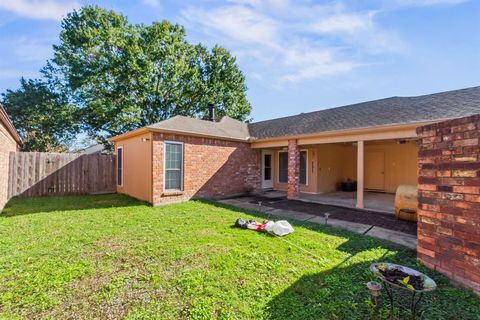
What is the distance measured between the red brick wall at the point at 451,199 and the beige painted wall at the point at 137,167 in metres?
7.42

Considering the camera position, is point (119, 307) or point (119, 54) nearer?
point (119, 307)

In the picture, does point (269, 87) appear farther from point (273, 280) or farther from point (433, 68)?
point (273, 280)

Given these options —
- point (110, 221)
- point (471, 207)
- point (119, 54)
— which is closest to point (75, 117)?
point (119, 54)

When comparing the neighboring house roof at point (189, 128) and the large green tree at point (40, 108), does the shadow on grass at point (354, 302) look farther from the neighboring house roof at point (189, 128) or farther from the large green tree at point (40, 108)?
the large green tree at point (40, 108)

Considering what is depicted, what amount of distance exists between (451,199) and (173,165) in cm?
753

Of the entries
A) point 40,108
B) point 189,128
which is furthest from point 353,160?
point 40,108

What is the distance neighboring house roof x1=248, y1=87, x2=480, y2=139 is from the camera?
666 cm

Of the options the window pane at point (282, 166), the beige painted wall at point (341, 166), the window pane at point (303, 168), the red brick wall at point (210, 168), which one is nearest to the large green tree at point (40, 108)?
the red brick wall at point (210, 168)

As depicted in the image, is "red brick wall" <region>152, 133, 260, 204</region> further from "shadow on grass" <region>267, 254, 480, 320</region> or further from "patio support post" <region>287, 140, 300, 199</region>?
"shadow on grass" <region>267, 254, 480, 320</region>

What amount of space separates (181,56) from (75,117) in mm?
9684

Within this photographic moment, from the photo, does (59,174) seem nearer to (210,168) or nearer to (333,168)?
(210,168)

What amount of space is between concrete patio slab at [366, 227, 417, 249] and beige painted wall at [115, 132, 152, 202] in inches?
269

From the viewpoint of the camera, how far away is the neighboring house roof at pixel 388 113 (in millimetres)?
6660

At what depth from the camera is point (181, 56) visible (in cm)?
1922
